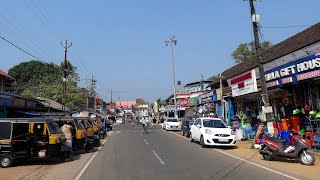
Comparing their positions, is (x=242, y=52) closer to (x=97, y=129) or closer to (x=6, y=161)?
(x=97, y=129)

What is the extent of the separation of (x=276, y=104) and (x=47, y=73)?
6632 cm

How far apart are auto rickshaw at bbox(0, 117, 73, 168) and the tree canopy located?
164ft

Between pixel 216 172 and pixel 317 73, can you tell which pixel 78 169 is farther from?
pixel 317 73

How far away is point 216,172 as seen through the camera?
12.2 meters

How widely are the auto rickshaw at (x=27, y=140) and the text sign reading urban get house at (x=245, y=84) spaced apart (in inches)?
514

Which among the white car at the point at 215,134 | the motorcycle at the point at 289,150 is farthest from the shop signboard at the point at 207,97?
the motorcycle at the point at 289,150

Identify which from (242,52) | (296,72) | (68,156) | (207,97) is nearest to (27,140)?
(68,156)

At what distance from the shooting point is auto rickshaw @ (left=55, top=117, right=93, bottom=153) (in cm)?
1941

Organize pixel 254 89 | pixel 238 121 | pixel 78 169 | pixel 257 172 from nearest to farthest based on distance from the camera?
pixel 257 172
pixel 78 169
pixel 254 89
pixel 238 121

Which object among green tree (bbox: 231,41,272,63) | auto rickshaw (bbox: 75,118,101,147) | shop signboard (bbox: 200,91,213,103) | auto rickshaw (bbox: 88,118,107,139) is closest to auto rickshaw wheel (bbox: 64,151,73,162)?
auto rickshaw (bbox: 75,118,101,147)

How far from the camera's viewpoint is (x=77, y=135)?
19.4m

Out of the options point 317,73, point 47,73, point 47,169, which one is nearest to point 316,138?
point 317,73

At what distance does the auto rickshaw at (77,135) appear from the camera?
19406 mm

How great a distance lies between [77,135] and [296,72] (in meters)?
11.5
